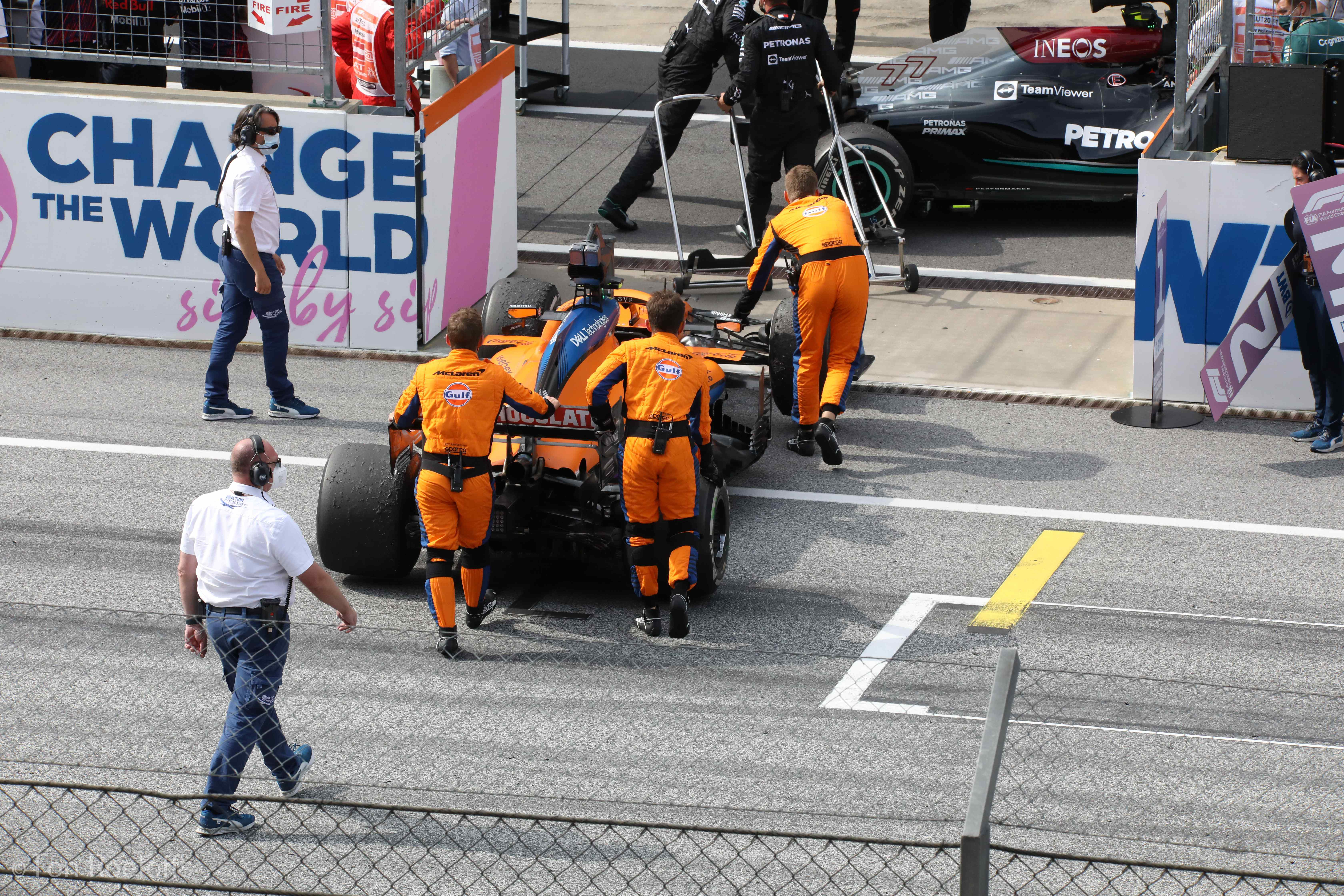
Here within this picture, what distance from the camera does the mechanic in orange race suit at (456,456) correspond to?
7.41 m

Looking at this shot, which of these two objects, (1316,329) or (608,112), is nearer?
(1316,329)

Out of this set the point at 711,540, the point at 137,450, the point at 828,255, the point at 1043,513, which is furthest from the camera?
the point at 137,450

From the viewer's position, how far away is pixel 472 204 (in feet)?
41.5

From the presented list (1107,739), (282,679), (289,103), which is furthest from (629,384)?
(289,103)

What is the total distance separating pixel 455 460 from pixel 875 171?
746 centimetres

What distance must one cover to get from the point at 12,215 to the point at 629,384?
21.3 ft

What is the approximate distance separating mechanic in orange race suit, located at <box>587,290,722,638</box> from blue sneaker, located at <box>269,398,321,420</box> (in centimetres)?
344

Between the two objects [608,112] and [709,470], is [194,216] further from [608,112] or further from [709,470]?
[608,112]

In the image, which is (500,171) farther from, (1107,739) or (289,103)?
(1107,739)

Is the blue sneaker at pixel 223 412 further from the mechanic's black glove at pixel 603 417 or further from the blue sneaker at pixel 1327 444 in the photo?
the blue sneaker at pixel 1327 444

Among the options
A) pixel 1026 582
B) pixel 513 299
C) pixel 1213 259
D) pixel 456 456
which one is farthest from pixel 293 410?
pixel 1213 259

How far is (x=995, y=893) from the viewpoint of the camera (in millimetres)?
5660

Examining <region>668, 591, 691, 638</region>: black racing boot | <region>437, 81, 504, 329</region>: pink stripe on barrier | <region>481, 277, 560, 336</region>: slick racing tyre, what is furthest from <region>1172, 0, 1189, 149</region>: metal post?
<region>668, 591, 691, 638</region>: black racing boot

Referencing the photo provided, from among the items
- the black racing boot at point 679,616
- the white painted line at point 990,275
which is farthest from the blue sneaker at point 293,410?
the black racing boot at point 679,616
